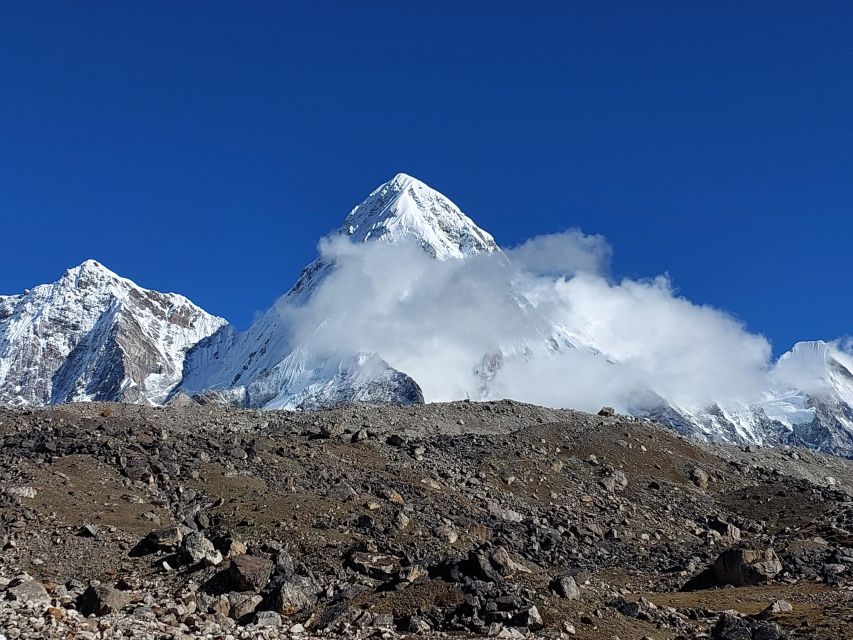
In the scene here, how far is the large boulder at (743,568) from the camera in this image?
87.2 ft

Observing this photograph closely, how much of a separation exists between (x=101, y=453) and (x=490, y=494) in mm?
15041

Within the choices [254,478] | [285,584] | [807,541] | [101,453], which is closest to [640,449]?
[807,541]

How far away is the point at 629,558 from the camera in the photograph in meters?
30.5

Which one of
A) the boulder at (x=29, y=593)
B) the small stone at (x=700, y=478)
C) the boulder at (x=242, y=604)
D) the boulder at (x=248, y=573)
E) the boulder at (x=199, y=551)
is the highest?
the small stone at (x=700, y=478)

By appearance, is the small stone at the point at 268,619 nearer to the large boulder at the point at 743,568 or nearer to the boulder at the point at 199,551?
the boulder at the point at 199,551

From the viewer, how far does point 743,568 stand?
2667 cm

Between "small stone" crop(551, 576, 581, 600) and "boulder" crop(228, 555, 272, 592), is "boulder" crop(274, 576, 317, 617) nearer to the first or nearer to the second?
"boulder" crop(228, 555, 272, 592)

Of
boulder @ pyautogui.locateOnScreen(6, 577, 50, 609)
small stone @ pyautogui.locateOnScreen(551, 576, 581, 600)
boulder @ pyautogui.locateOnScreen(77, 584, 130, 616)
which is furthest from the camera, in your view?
small stone @ pyautogui.locateOnScreen(551, 576, 581, 600)

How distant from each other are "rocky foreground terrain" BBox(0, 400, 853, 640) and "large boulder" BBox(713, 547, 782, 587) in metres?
0.05

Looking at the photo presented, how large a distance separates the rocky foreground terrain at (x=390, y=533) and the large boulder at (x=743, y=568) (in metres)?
0.05

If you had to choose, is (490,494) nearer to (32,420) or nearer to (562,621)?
(562,621)

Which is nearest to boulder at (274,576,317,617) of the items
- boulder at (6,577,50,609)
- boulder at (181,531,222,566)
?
boulder at (181,531,222,566)

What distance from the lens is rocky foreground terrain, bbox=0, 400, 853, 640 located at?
17.9 m

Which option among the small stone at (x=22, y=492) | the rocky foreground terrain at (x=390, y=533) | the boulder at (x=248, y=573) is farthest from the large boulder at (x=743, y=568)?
the small stone at (x=22, y=492)
